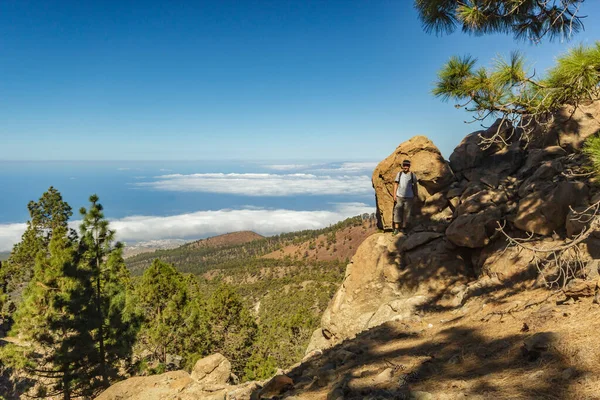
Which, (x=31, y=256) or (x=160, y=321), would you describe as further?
(x=31, y=256)

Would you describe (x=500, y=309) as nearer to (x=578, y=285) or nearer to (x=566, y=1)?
(x=578, y=285)

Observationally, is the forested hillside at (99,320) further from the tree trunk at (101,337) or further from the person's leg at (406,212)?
the person's leg at (406,212)

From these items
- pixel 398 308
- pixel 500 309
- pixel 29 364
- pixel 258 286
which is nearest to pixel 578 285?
pixel 500 309

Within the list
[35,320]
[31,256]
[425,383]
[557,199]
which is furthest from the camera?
[31,256]

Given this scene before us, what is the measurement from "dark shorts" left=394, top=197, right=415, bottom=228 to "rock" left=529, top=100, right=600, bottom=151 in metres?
4.47

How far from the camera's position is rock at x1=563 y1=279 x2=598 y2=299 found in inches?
199

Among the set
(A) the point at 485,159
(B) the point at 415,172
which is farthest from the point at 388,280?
(A) the point at 485,159

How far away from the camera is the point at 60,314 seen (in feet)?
49.3

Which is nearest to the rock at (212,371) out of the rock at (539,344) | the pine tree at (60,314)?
the pine tree at (60,314)

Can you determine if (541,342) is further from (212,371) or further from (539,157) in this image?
(212,371)

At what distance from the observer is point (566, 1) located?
23.2ft

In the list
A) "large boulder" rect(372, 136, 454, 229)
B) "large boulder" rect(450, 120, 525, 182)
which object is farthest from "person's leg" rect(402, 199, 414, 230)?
"large boulder" rect(450, 120, 525, 182)

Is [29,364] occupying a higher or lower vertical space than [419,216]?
lower

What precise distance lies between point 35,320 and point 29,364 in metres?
2.31
